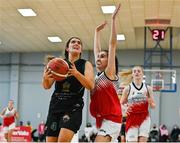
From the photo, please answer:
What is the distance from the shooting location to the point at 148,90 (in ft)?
25.8

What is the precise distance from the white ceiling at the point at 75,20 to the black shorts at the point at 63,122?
30.4 ft

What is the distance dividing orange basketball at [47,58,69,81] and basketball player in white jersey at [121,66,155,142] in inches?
128

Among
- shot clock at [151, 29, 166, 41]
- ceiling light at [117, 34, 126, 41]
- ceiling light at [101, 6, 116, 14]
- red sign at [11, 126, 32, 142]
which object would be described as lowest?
red sign at [11, 126, 32, 142]

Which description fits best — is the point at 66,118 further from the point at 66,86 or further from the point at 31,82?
the point at 31,82

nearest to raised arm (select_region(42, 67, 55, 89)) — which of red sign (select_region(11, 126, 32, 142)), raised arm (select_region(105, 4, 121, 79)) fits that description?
raised arm (select_region(105, 4, 121, 79))

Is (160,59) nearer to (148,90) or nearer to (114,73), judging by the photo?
(148,90)

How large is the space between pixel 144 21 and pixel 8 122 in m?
6.57

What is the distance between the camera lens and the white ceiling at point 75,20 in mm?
14258

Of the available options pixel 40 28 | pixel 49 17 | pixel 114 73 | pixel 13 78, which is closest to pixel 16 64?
pixel 13 78

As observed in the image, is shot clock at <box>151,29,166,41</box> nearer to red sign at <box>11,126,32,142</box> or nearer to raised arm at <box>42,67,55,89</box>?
red sign at <box>11,126,32,142</box>

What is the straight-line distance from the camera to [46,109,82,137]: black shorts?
4770 mm

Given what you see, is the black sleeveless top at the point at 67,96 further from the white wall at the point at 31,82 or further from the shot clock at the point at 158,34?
the white wall at the point at 31,82

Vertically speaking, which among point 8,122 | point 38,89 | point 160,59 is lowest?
point 8,122

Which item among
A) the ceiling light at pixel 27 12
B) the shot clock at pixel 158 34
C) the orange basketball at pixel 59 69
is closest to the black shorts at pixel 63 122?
the orange basketball at pixel 59 69
